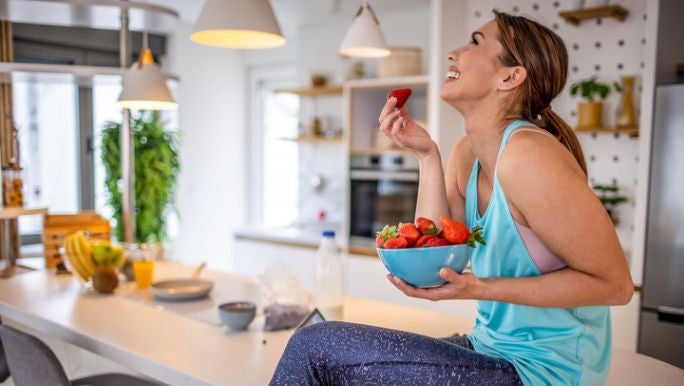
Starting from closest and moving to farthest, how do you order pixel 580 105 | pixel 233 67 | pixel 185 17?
pixel 580 105
pixel 185 17
pixel 233 67

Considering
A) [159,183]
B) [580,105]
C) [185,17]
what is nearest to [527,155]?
[580,105]

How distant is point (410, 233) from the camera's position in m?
1.09

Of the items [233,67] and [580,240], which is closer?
[580,240]

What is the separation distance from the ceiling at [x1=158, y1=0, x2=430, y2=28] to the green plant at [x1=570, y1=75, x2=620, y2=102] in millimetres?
1415

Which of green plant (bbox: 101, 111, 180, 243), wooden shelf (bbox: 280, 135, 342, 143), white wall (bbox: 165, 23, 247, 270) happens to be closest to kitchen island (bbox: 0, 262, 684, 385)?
green plant (bbox: 101, 111, 180, 243)

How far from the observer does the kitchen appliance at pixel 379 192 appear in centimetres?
376

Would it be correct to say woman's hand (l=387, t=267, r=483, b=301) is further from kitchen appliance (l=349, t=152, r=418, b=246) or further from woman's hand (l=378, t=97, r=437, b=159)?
kitchen appliance (l=349, t=152, r=418, b=246)

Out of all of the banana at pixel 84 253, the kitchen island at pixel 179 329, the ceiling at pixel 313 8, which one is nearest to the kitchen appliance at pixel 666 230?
the kitchen island at pixel 179 329

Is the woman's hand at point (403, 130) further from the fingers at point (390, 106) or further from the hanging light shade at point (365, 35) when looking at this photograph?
the hanging light shade at point (365, 35)

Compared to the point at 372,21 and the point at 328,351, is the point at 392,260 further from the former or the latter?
the point at 372,21

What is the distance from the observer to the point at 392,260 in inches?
42.3

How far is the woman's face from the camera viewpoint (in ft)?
3.90

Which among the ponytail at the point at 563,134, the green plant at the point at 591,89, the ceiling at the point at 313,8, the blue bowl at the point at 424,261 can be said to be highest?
the ceiling at the point at 313,8

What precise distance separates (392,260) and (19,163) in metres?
2.29
